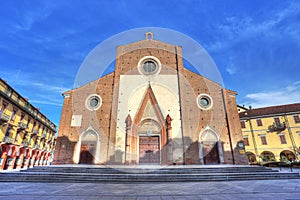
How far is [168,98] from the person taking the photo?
14688mm

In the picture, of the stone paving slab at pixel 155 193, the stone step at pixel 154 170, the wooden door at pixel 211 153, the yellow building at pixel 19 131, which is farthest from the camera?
the yellow building at pixel 19 131

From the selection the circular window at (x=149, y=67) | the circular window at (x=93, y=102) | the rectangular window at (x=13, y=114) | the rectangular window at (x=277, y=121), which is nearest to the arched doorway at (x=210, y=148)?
the circular window at (x=149, y=67)

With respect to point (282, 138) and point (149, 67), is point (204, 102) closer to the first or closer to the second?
point (149, 67)

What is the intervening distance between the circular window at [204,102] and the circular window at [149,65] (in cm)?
492

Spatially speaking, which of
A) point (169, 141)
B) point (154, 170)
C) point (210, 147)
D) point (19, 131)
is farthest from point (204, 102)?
point (19, 131)

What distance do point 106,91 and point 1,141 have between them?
12.2m

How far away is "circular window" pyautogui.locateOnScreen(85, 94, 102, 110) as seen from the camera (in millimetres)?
14734

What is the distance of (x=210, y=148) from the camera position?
13.6 m

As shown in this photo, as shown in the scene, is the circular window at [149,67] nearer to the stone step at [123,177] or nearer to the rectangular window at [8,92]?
the stone step at [123,177]

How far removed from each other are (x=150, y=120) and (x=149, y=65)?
5.85 meters

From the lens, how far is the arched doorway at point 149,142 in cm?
1323

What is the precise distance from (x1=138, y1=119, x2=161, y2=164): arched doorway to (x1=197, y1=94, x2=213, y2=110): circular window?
451 cm

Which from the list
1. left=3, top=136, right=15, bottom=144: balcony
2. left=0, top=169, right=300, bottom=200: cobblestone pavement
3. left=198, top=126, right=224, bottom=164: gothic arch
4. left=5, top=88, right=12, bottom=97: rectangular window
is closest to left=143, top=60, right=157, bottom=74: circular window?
left=198, top=126, right=224, bottom=164: gothic arch

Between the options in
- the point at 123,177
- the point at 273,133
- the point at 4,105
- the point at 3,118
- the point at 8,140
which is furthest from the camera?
the point at 273,133
